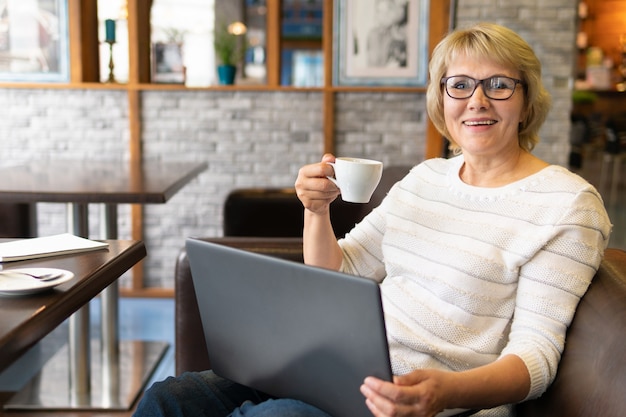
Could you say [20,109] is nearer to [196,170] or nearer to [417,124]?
[196,170]

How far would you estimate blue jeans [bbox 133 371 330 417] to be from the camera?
1.20 m

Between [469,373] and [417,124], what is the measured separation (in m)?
2.82

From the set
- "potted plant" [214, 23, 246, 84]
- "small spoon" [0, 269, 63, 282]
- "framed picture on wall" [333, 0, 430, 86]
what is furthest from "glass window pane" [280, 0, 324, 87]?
A: "small spoon" [0, 269, 63, 282]

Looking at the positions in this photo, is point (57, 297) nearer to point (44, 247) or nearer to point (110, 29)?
point (44, 247)

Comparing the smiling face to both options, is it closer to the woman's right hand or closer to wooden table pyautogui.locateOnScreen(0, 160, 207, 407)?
the woman's right hand

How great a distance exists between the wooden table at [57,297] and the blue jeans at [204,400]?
20 centimetres

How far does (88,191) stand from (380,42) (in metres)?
2.06

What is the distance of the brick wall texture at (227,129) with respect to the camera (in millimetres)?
3809

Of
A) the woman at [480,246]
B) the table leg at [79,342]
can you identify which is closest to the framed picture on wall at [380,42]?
the table leg at [79,342]

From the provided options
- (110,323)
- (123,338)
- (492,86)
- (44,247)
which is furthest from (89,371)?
(492,86)

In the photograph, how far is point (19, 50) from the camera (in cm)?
382

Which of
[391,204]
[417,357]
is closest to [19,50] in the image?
[391,204]

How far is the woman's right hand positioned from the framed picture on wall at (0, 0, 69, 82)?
9.11ft

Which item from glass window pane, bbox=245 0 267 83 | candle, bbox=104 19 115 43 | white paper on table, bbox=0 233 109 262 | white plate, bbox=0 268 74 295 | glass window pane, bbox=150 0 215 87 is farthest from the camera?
glass window pane, bbox=245 0 267 83
